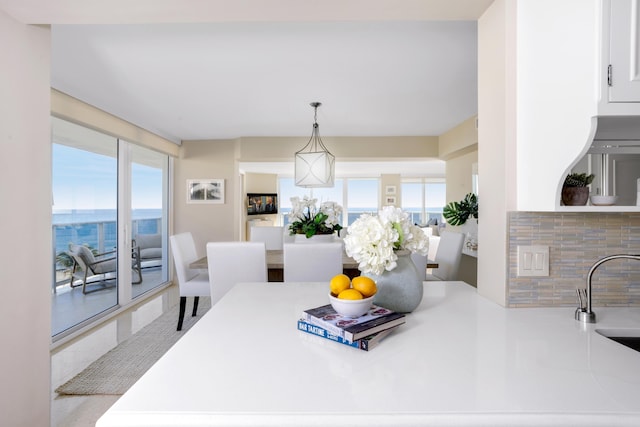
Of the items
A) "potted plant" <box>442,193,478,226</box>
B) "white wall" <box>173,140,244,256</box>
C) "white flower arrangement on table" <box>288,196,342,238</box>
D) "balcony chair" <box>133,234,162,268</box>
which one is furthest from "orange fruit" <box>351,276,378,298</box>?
"white wall" <box>173,140,244,256</box>

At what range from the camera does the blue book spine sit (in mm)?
982

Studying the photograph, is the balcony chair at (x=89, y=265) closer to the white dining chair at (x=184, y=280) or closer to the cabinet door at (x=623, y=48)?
the white dining chair at (x=184, y=280)

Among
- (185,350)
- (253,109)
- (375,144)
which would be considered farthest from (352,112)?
Result: (185,350)

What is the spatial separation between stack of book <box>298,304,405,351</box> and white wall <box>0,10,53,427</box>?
1.40 meters

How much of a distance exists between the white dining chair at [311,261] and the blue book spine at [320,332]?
1.70m

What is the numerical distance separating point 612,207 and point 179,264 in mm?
3403

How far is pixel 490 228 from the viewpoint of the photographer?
1454 millimetres

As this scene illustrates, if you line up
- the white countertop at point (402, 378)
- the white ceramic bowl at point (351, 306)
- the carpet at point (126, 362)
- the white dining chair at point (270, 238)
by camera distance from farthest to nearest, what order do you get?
the white dining chair at point (270, 238), the carpet at point (126, 362), the white ceramic bowl at point (351, 306), the white countertop at point (402, 378)

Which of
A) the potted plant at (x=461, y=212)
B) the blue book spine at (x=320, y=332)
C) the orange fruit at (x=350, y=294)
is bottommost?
the blue book spine at (x=320, y=332)

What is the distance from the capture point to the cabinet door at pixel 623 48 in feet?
3.49

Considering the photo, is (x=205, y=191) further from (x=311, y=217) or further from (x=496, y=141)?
(x=496, y=141)

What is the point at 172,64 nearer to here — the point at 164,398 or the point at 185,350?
the point at 185,350

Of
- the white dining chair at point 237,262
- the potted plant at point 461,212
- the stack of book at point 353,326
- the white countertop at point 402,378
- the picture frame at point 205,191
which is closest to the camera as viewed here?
the white countertop at point 402,378

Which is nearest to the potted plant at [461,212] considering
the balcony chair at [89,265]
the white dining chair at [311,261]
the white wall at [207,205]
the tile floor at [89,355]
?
the white dining chair at [311,261]
